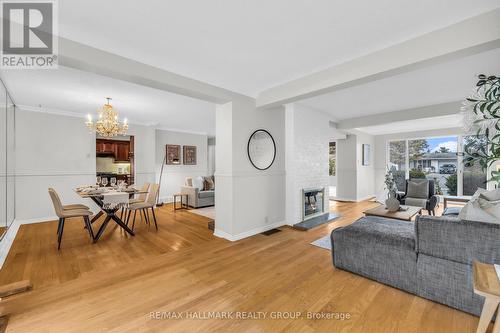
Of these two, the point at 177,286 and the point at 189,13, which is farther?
the point at 177,286

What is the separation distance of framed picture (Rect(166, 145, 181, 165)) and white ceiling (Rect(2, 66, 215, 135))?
1545 mm

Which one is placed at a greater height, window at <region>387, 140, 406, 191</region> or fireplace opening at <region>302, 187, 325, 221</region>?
window at <region>387, 140, 406, 191</region>

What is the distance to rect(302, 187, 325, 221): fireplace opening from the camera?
4.59 m

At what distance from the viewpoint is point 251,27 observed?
2025 mm

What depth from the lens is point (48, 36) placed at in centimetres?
204

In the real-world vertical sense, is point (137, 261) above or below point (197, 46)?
below

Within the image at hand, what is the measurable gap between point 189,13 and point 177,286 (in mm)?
2527

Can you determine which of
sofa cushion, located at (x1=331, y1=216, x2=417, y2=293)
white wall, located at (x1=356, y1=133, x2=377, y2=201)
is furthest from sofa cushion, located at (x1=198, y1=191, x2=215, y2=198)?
white wall, located at (x1=356, y1=133, x2=377, y2=201)

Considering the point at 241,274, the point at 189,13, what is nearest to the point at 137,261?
the point at 241,274

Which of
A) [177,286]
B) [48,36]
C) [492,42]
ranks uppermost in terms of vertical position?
[48,36]

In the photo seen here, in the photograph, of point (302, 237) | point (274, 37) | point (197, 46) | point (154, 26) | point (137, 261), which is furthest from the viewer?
point (302, 237)

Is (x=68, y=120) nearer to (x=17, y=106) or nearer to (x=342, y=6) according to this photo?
(x=17, y=106)

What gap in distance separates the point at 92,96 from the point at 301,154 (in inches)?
160

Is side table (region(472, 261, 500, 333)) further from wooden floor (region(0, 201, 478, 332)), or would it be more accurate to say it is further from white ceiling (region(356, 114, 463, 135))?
white ceiling (region(356, 114, 463, 135))
